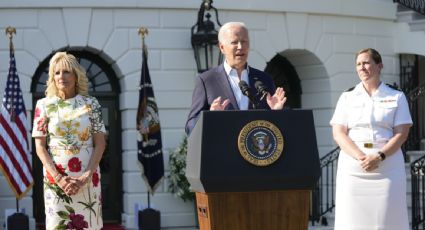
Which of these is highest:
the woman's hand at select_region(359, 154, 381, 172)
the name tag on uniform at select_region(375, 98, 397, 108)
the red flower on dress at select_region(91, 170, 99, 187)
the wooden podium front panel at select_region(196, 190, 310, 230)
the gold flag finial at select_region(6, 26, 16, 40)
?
the gold flag finial at select_region(6, 26, 16, 40)

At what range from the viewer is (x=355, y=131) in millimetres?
7914

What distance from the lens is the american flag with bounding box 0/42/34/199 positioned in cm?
1302

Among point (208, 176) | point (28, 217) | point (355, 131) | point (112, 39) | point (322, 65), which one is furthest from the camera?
point (322, 65)

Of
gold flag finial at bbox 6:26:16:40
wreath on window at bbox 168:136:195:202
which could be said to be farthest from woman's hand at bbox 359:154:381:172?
gold flag finial at bbox 6:26:16:40

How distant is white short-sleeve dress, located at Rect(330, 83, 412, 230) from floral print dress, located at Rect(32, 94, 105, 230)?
2.12 m

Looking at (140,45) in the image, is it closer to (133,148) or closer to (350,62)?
(133,148)

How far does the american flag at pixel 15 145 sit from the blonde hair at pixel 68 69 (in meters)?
6.14

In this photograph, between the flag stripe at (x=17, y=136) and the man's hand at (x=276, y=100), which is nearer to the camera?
the man's hand at (x=276, y=100)

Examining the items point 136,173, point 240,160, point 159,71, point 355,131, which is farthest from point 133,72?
point 240,160

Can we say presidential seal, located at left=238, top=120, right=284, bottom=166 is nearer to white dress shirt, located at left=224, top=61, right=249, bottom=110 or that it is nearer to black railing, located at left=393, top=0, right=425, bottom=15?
white dress shirt, located at left=224, top=61, right=249, bottom=110

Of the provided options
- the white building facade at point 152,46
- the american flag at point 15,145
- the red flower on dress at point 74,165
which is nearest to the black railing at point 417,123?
the white building facade at point 152,46

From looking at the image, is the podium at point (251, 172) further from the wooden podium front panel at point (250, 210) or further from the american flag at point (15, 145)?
the american flag at point (15, 145)

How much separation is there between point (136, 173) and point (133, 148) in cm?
38

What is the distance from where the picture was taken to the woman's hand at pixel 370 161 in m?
7.75
